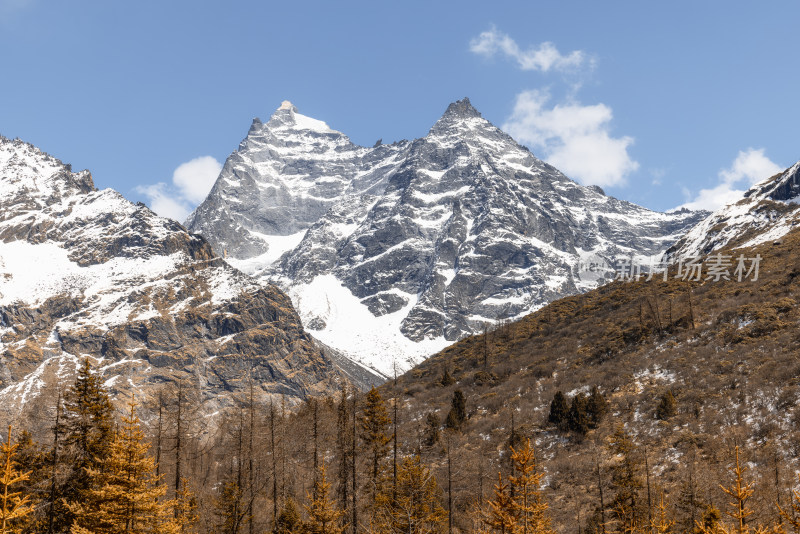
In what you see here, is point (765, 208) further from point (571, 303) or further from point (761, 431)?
point (761, 431)

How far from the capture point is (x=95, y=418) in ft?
102

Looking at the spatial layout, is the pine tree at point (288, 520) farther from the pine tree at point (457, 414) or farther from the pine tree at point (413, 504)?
the pine tree at point (457, 414)

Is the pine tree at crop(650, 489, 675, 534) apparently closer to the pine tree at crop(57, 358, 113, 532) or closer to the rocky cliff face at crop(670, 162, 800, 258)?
the pine tree at crop(57, 358, 113, 532)

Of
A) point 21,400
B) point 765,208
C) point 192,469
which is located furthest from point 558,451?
point 21,400

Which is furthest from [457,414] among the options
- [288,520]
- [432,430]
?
[288,520]

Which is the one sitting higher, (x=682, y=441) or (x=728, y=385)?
(x=728, y=385)

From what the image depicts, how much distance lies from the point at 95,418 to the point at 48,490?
3.98 m

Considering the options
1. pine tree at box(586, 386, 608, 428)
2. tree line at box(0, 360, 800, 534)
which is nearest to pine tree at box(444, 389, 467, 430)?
tree line at box(0, 360, 800, 534)

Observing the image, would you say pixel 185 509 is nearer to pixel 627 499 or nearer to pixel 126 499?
pixel 126 499

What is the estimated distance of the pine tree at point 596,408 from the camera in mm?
48344

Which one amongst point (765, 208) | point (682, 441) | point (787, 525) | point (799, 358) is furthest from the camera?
point (765, 208)

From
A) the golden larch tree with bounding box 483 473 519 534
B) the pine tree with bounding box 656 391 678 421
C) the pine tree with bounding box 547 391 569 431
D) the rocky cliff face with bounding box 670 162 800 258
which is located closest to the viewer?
the golden larch tree with bounding box 483 473 519 534

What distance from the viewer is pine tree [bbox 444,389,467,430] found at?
183 ft

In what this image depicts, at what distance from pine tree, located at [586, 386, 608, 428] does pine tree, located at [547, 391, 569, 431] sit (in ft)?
5.63
